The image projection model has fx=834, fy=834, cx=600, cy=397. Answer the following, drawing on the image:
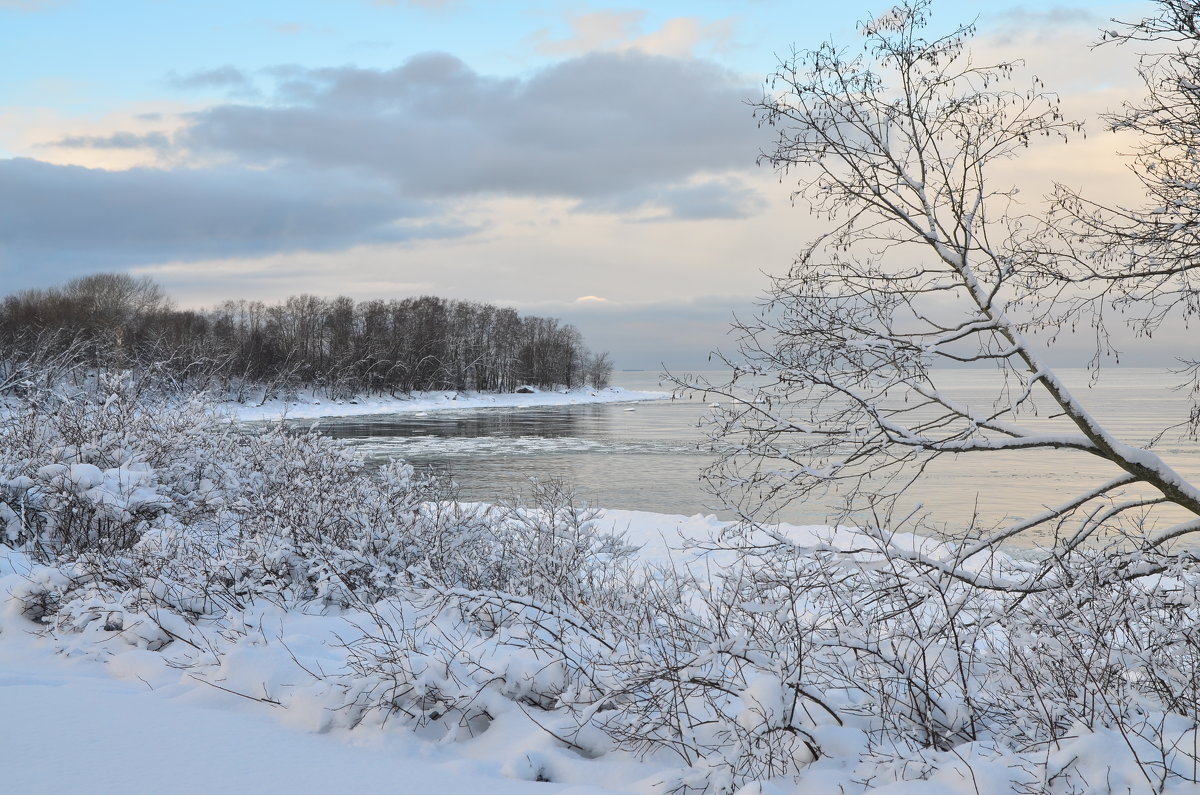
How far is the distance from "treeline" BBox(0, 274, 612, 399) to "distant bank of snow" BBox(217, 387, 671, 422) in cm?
189

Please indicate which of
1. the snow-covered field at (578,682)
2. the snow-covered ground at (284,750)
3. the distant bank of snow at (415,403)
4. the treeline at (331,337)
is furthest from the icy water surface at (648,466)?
the treeline at (331,337)

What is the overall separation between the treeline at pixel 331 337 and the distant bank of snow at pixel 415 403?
189 cm

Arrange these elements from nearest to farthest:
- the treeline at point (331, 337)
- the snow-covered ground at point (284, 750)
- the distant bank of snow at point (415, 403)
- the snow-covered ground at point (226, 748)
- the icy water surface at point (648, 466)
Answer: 1. the snow-covered ground at point (284, 750)
2. the snow-covered ground at point (226, 748)
3. the icy water surface at point (648, 466)
4. the distant bank of snow at point (415, 403)
5. the treeline at point (331, 337)

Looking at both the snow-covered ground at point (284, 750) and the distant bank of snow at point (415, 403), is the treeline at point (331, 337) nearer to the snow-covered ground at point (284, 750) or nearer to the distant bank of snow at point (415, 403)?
the distant bank of snow at point (415, 403)

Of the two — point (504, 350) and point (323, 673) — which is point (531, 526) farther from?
point (504, 350)

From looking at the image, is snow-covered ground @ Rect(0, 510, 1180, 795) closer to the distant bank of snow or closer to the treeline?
the distant bank of snow

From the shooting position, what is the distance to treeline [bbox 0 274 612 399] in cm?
6762

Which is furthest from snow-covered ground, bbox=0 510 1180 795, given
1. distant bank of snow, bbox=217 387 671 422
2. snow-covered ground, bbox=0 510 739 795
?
distant bank of snow, bbox=217 387 671 422

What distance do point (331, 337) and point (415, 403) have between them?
15.3 meters

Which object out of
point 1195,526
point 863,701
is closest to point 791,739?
point 863,701

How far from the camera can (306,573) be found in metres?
7.98

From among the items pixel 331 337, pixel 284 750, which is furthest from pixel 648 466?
pixel 331 337

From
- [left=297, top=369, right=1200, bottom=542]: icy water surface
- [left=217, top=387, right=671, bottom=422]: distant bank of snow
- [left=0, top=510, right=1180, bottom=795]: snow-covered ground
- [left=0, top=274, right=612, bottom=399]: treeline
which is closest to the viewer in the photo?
[left=0, top=510, right=1180, bottom=795]: snow-covered ground

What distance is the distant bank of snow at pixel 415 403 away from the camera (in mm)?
58844
